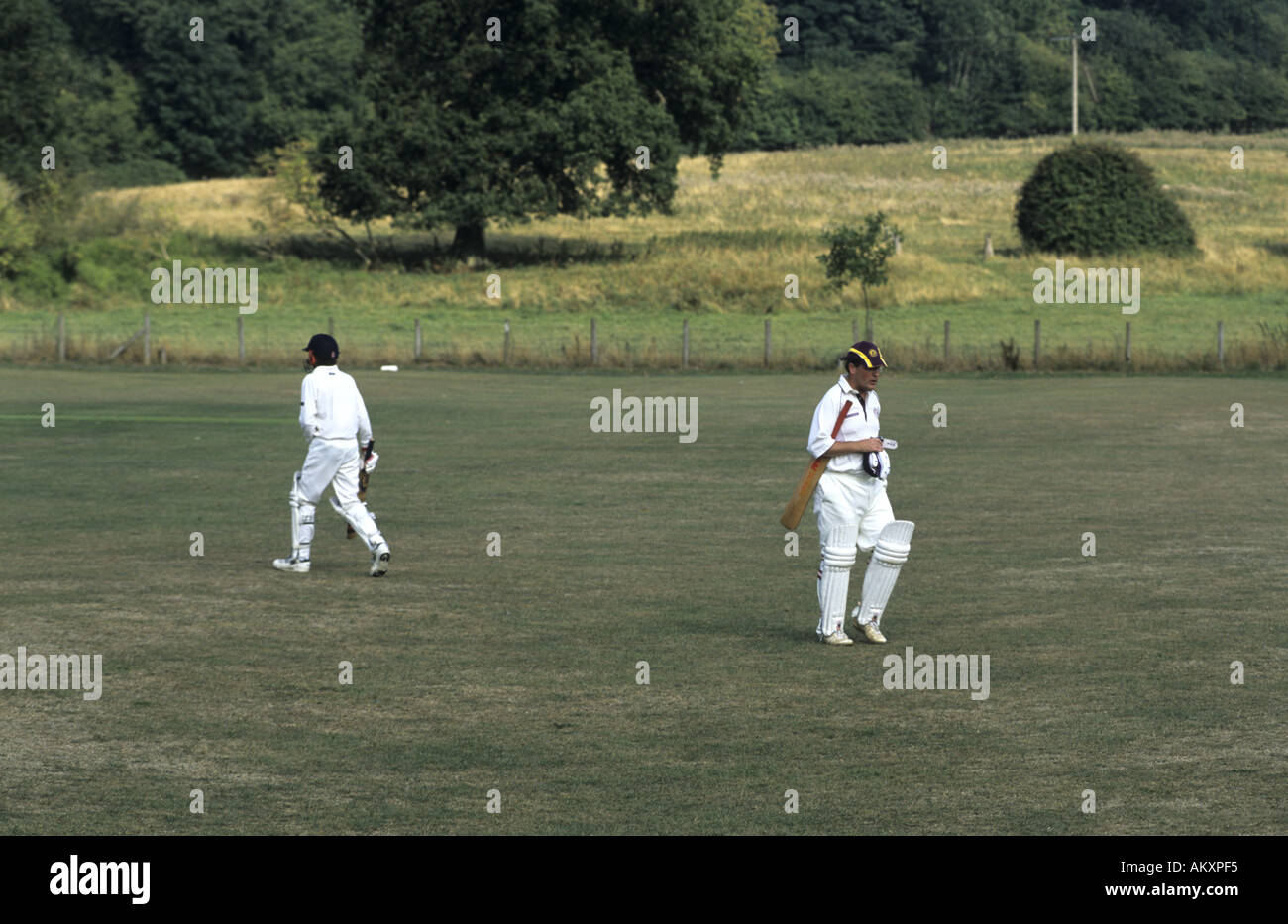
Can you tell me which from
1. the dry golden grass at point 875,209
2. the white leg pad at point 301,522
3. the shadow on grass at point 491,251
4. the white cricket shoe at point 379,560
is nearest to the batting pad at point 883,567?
the white cricket shoe at point 379,560

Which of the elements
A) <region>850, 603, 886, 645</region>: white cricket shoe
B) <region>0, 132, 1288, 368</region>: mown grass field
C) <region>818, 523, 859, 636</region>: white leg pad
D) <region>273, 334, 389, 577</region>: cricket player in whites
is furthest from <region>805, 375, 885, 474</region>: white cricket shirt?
<region>0, 132, 1288, 368</region>: mown grass field

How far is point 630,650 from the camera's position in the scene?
40.7 ft

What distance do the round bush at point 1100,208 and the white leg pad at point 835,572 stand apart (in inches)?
2408

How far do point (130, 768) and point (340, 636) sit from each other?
3715 millimetres

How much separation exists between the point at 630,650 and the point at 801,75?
136245 mm

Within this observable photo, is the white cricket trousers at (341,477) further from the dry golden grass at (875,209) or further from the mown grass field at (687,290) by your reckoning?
the dry golden grass at (875,209)

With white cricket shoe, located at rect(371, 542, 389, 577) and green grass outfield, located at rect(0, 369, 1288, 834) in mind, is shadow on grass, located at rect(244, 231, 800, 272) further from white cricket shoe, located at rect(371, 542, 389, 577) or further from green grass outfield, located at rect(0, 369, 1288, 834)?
white cricket shoe, located at rect(371, 542, 389, 577)

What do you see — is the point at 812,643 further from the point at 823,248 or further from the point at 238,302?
the point at 823,248

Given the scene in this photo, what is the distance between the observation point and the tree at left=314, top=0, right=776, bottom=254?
68.2 meters

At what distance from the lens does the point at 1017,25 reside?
6644 inches

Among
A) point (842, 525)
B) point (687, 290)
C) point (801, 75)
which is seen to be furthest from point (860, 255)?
point (801, 75)

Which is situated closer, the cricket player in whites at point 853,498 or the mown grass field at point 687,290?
the cricket player in whites at point 853,498

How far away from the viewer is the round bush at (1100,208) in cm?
7094
